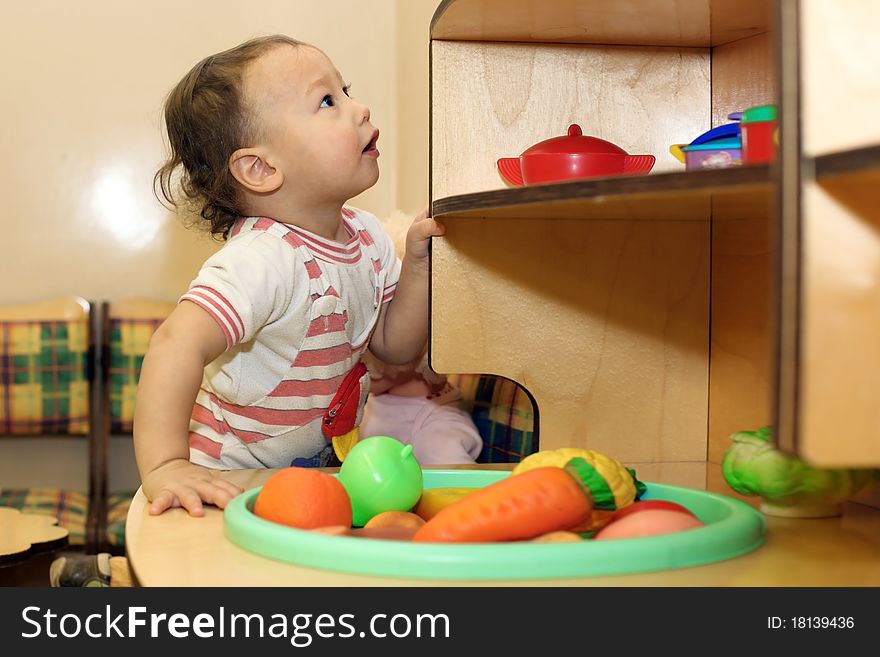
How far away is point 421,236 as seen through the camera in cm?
124

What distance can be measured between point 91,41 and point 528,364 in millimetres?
2338

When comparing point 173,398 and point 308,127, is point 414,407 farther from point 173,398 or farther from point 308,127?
point 173,398

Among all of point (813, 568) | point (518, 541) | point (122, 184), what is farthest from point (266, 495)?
point (122, 184)

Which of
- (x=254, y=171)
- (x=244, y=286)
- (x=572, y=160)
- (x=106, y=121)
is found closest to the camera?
(x=572, y=160)

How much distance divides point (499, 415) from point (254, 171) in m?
0.55

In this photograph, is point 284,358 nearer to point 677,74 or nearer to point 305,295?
point 305,295

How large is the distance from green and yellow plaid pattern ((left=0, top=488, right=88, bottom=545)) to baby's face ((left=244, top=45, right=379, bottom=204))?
1.53 meters

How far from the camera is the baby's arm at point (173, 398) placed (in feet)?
3.19

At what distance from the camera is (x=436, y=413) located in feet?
5.50

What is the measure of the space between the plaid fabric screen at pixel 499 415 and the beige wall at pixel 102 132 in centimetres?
130

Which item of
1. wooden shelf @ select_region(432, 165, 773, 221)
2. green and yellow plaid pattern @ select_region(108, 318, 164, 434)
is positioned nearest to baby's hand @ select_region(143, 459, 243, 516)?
wooden shelf @ select_region(432, 165, 773, 221)

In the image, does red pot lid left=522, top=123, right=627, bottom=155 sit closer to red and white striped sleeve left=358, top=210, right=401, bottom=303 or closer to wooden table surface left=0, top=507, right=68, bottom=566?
red and white striped sleeve left=358, top=210, right=401, bottom=303

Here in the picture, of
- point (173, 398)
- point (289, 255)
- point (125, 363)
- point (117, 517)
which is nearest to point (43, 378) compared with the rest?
point (125, 363)

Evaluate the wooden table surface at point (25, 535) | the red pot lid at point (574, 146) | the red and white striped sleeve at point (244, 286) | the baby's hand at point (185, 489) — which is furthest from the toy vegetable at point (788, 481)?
the wooden table surface at point (25, 535)
